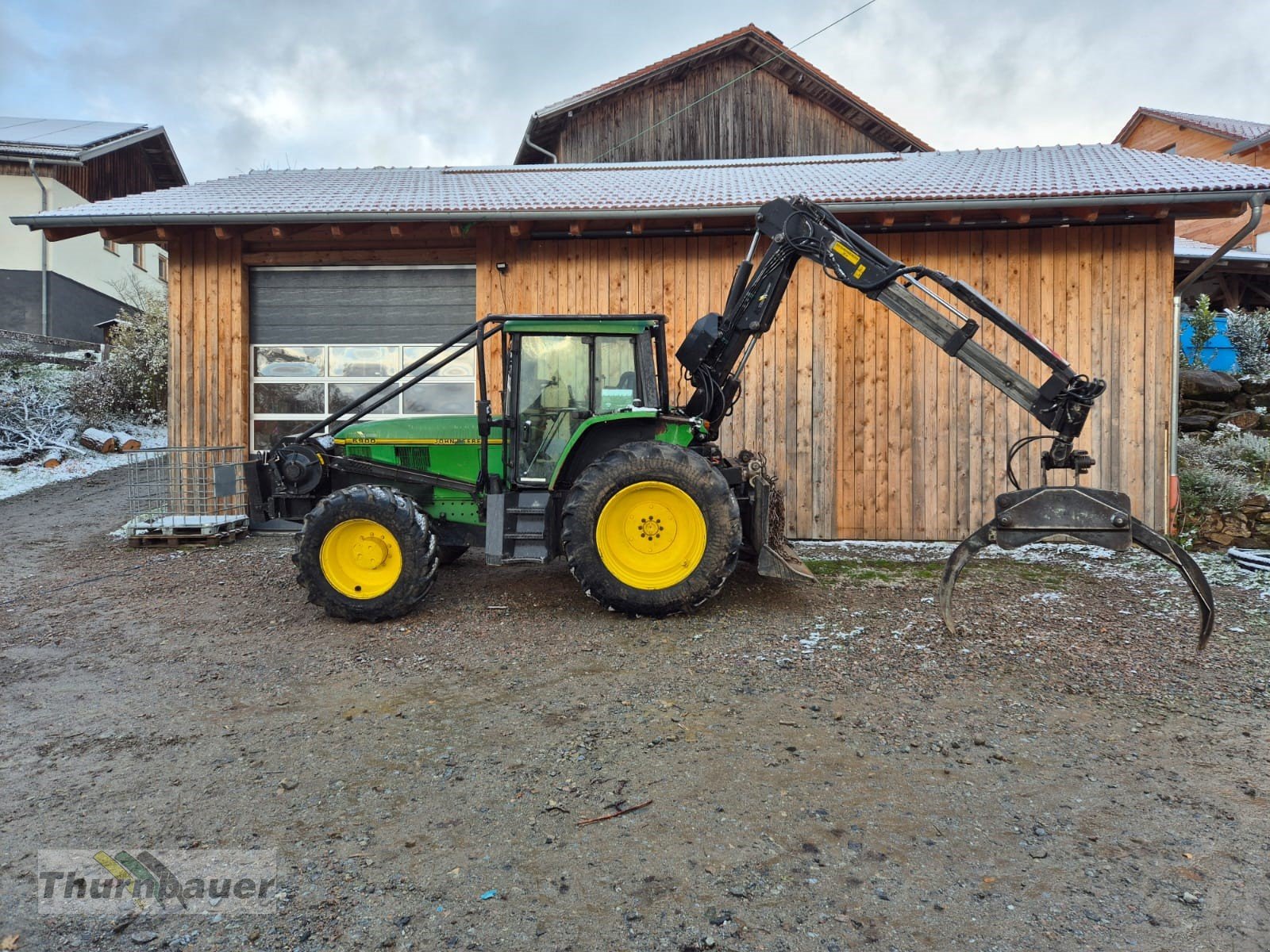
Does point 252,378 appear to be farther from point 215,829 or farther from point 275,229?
point 215,829

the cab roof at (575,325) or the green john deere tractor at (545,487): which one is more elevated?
the cab roof at (575,325)

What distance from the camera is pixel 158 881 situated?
220 centimetres

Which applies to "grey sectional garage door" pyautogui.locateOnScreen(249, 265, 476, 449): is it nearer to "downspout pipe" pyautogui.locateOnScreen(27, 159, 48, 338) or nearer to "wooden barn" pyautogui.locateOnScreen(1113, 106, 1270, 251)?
"downspout pipe" pyautogui.locateOnScreen(27, 159, 48, 338)

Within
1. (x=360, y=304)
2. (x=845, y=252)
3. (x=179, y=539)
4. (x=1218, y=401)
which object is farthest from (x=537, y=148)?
Answer: (x=1218, y=401)

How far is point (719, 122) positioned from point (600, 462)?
32.6 feet

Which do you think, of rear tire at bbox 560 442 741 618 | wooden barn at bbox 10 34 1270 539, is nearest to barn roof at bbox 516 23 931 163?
wooden barn at bbox 10 34 1270 539

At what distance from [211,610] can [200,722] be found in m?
2.18

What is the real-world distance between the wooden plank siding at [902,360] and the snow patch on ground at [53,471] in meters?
7.04

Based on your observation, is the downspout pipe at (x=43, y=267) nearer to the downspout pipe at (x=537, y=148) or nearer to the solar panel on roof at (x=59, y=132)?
the solar panel on roof at (x=59, y=132)

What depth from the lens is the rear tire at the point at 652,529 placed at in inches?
192

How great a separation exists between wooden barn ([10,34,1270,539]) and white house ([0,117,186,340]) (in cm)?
1059

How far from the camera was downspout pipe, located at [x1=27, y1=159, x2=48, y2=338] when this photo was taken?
57.4ft

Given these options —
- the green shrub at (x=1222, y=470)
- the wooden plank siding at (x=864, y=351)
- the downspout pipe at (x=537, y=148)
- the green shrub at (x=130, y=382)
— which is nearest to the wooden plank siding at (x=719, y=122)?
the downspout pipe at (x=537, y=148)

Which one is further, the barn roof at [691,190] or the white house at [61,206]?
the white house at [61,206]
